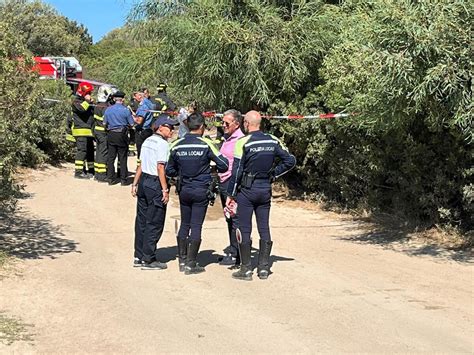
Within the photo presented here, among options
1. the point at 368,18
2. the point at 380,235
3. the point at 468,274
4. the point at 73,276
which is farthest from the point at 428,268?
the point at 73,276

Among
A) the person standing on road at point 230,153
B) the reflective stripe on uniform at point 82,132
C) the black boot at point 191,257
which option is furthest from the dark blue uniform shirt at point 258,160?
the reflective stripe on uniform at point 82,132

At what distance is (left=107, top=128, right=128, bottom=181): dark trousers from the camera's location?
13273 mm

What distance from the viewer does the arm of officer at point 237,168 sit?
733 centimetres

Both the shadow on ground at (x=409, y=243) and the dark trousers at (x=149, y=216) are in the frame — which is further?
the shadow on ground at (x=409, y=243)

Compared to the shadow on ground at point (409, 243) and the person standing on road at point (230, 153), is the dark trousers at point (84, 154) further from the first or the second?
the person standing on road at point (230, 153)

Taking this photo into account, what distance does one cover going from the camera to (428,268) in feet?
26.2

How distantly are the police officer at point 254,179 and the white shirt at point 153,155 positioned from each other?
942 mm

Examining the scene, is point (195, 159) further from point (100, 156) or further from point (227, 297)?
point (100, 156)

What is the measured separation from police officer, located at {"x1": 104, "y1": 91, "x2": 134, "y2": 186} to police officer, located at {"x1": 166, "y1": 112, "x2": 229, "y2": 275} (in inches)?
227

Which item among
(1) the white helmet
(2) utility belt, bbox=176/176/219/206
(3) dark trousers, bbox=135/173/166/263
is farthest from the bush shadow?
(1) the white helmet

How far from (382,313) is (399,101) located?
2.88 meters

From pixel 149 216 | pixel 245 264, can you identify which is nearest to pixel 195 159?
pixel 149 216

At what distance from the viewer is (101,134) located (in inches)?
542

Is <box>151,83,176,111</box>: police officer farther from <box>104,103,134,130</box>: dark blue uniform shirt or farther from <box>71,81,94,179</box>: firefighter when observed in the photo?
<box>71,81,94,179</box>: firefighter
